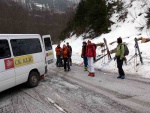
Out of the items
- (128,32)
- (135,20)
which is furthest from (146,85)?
(135,20)

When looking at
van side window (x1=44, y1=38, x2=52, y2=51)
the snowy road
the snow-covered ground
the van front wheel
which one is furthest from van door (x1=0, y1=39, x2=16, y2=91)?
van side window (x1=44, y1=38, x2=52, y2=51)

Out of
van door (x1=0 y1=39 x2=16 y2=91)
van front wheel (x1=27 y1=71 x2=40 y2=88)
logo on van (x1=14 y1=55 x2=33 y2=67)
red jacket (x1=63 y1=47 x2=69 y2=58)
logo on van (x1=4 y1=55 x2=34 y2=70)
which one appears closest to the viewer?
van door (x1=0 y1=39 x2=16 y2=91)

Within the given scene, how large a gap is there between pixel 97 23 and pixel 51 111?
70.7 feet

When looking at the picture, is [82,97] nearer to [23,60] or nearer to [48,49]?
[23,60]

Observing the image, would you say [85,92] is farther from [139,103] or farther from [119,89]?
[139,103]

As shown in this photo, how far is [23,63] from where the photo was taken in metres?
8.23

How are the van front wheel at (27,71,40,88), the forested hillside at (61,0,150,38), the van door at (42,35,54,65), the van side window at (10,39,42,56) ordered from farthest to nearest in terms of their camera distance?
the forested hillside at (61,0,150,38)
the van door at (42,35,54,65)
the van front wheel at (27,71,40,88)
the van side window at (10,39,42,56)

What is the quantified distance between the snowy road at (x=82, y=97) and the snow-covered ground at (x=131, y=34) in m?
2.26

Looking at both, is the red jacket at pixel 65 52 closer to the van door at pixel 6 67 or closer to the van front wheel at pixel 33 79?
the van front wheel at pixel 33 79

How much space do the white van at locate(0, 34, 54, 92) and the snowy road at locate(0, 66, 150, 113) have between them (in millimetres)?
559

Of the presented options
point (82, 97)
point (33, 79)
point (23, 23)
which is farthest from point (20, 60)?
point (23, 23)

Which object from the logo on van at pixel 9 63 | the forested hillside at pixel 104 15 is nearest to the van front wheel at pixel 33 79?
the logo on van at pixel 9 63

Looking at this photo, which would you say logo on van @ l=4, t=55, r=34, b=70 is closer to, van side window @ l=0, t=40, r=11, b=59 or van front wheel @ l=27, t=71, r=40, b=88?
van side window @ l=0, t=40, r=11, b=59

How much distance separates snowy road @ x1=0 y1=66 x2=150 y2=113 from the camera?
593cm
